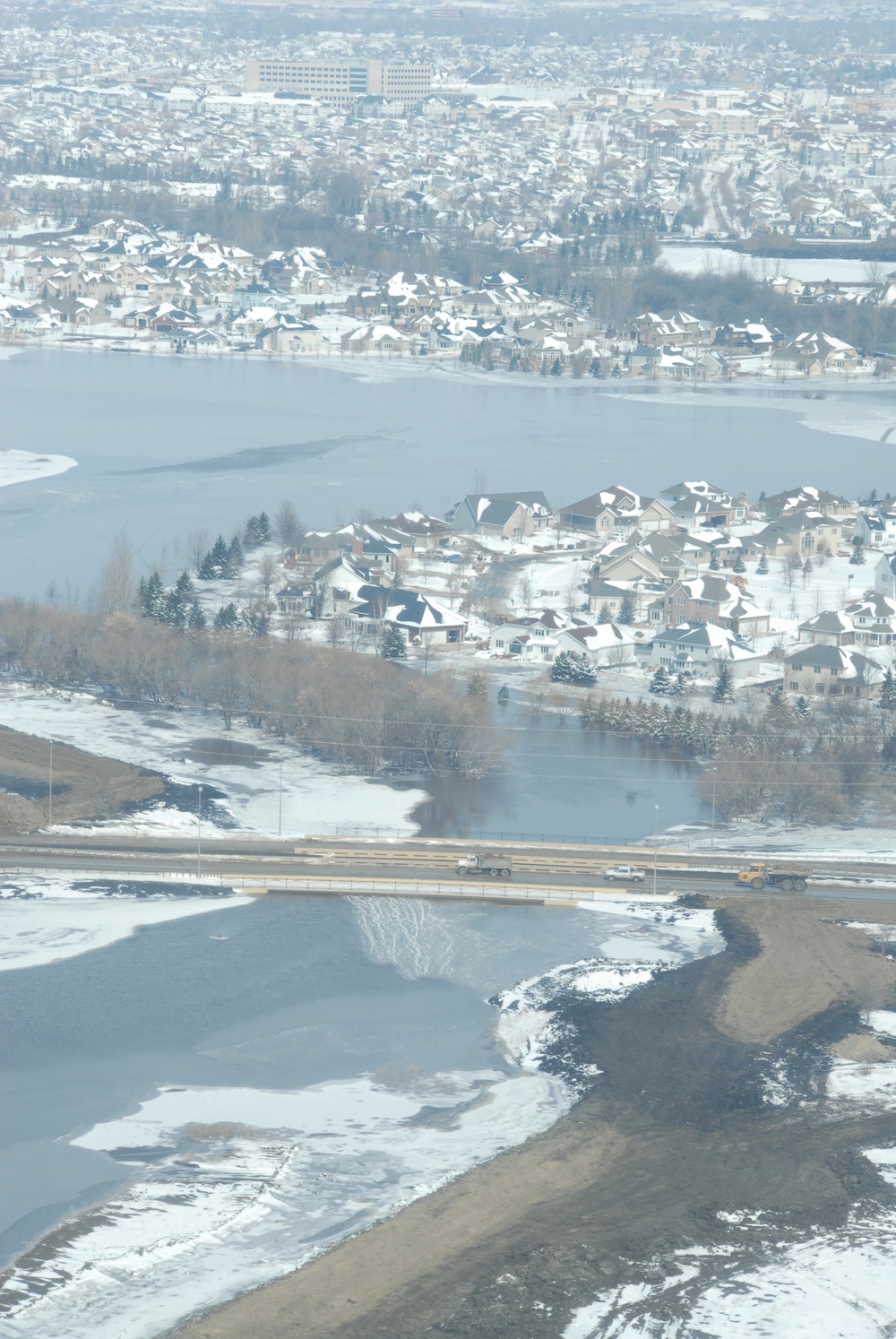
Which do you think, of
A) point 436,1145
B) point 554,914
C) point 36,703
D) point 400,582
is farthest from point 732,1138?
point 400,582

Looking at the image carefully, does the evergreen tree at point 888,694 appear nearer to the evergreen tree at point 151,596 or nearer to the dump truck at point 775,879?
the dump truck at point 775,879

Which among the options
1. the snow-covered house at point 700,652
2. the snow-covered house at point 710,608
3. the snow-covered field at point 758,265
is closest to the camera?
the snow-covered house at point 700,652

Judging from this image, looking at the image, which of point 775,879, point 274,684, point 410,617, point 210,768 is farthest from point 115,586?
point 775,879

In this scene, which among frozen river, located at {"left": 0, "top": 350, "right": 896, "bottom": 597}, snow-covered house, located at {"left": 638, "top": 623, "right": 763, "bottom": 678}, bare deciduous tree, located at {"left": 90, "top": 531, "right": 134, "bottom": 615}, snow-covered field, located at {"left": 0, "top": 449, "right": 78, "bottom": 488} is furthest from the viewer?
snow-covered field, located at {"left": 0, "top": 449, "right": 78, "bottom": 488}

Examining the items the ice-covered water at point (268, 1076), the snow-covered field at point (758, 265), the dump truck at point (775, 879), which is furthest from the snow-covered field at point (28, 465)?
the snow-covered field at point (758, 265)

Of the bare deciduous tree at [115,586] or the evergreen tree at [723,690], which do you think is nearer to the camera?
the evergreen tree at [723,690]

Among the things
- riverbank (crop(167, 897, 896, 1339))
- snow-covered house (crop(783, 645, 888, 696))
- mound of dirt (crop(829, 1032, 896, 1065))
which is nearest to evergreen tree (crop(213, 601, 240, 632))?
snow-covered house (crop(783, 645, 888, 696))

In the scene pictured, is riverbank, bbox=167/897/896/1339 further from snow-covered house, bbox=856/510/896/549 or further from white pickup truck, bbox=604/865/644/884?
snow-covered house, bbox=856/510/896/549
